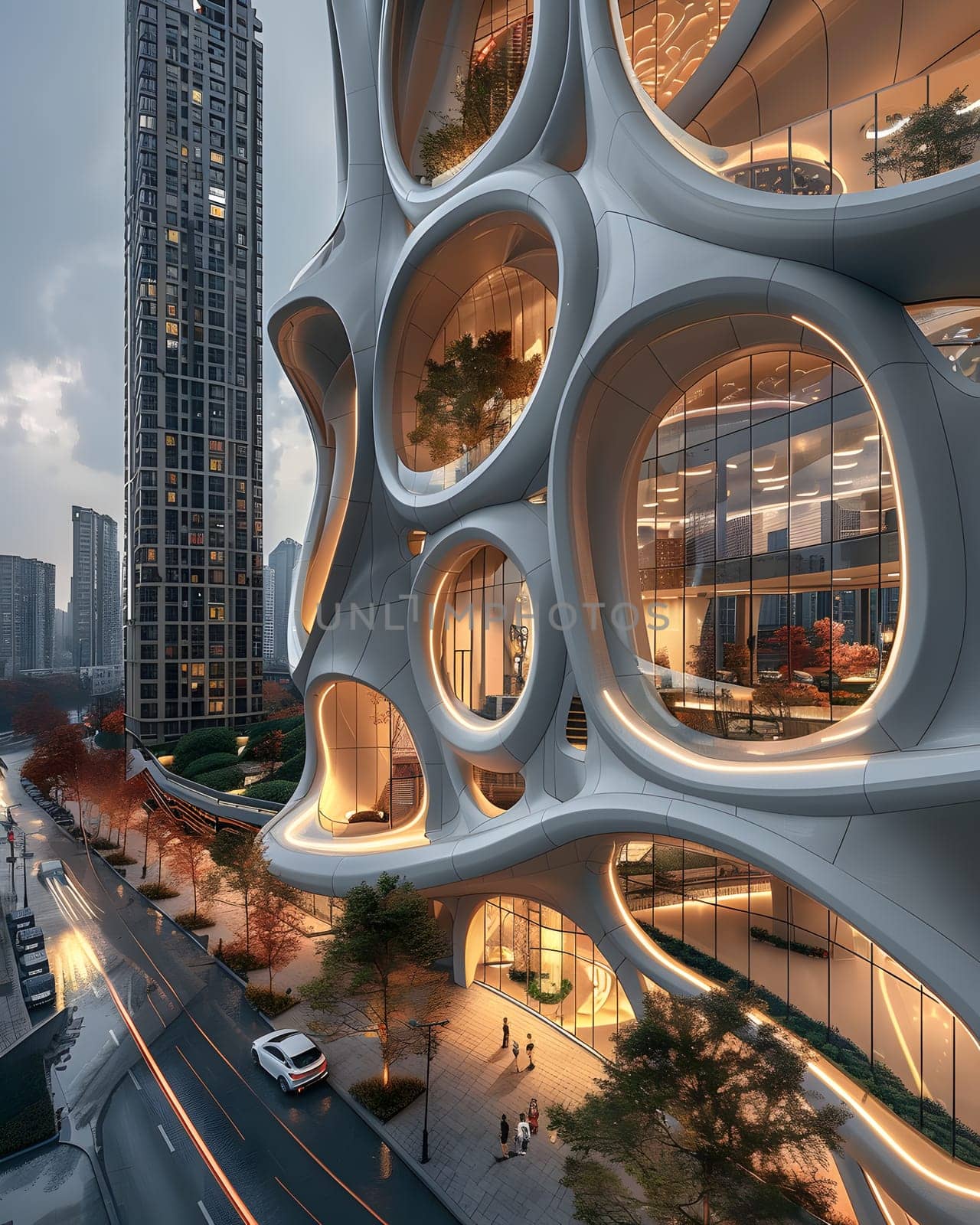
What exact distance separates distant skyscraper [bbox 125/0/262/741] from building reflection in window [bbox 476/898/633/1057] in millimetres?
48701

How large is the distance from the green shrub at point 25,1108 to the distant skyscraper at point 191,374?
146 ft

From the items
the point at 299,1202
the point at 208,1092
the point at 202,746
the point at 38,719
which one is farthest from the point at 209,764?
the point at 38,719

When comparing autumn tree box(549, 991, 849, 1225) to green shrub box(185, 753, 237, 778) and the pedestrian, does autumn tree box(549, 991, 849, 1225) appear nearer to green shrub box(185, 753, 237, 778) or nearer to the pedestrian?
the pedestrian

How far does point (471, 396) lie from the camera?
19844 mm

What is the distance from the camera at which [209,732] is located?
5209 centimetres

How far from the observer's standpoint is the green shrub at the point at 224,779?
41750 mm

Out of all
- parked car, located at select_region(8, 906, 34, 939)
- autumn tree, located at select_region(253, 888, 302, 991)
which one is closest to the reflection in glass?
autumn tree, located at select_region(253, 888, 302, 991)

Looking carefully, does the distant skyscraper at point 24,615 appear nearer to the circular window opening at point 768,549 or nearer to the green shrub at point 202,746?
the green shrub at point 202,746

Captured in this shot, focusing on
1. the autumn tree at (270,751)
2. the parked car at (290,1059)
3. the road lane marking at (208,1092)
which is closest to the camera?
the road lane marking at (208,1092)

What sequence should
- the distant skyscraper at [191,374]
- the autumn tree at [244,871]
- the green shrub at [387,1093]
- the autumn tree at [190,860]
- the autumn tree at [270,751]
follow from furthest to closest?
1. the distant skyscraper at [191,374]
2. the autumn tree at [270,751]
3. the autumn tree at [190,860]
4. the autumn tree at [244,871]
5. the green shrub at [387,1093]

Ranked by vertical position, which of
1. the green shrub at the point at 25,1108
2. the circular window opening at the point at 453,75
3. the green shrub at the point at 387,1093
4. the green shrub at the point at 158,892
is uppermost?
the circular window opening at the point at 453,75

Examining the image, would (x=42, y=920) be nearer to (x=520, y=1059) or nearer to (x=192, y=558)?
(x=520, y=1059)

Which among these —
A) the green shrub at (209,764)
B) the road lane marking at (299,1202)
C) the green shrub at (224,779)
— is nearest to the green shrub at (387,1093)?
the road lane marking at (299,1202)

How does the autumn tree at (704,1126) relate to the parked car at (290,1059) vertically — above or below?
above
